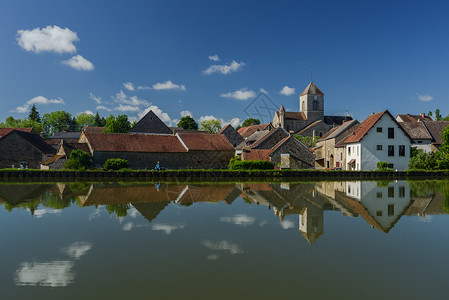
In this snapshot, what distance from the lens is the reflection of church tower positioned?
28.7 ft

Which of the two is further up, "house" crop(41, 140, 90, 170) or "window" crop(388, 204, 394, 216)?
A: "house" crop(41, 140, 90, 170)

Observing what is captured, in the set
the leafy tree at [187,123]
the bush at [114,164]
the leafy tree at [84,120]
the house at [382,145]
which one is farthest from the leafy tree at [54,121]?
the house at [382,145]

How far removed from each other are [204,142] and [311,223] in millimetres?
31450

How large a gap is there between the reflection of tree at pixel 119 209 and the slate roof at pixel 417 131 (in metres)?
→ 43.4

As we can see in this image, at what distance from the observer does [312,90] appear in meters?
82.4

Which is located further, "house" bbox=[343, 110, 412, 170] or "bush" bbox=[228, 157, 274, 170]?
"house" bbox=[343, 110, 412, 170]

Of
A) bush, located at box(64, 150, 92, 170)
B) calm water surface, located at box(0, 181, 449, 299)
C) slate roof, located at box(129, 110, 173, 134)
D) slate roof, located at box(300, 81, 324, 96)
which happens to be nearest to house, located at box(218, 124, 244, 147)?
slate roof, located at box(129, 110, 173, 134)

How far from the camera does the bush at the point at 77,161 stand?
3266 centimetres

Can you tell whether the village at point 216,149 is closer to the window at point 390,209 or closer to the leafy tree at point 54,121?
the window at point 390,209

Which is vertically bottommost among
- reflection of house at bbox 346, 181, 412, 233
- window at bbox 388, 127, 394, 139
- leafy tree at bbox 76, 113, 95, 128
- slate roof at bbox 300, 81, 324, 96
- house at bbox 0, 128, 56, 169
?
reflection of house at bbox 346, 181, 412, 233

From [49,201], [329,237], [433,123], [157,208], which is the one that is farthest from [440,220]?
[433,123]

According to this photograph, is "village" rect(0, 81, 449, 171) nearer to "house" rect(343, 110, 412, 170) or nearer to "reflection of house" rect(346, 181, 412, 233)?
"house" rect(343, 110, 412, 170)

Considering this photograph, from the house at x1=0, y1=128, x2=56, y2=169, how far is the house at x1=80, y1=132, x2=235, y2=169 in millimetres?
8523

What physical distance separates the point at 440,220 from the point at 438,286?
6731 millimetres
